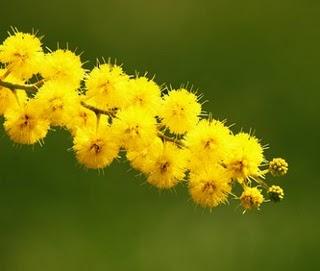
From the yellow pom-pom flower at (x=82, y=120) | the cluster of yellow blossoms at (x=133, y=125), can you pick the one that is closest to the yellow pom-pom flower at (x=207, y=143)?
the cluster of yellow blossoms at (x=133, y=125)

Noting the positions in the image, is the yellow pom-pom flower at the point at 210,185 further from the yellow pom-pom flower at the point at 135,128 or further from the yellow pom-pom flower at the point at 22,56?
the yellow pom-pom flower at the point at 22,56

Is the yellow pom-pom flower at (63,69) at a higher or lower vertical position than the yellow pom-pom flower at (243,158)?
higher

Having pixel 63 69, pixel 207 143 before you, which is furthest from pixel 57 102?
pixel 207 143

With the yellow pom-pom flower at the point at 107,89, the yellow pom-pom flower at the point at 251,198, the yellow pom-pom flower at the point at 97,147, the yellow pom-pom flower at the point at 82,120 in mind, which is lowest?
the yellow pom-pom flower at the point at 97,147

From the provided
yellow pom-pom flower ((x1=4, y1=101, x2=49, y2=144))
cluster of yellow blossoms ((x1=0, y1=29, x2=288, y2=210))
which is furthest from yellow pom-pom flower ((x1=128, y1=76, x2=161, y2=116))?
yellow pom-pom flower ((x1=4, y1=101, x2=49, y2=144))

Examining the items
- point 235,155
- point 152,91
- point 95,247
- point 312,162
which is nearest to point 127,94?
point 152,91

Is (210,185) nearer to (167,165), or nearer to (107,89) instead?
(167,165)

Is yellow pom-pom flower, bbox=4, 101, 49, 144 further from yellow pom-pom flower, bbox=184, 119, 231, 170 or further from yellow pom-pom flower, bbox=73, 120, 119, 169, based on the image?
yellow pom-pom flower, bbox=184, 119, 231, 170
